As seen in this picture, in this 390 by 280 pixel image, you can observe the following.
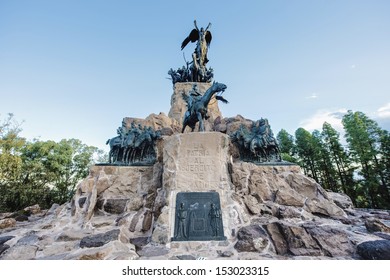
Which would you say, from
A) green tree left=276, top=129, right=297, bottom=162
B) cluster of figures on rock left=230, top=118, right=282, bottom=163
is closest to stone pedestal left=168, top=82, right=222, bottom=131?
cluster of figures on rock left=230, top=118, right=282, bottom=163

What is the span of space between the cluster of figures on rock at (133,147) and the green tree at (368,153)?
57.3 feet

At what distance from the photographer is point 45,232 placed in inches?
182

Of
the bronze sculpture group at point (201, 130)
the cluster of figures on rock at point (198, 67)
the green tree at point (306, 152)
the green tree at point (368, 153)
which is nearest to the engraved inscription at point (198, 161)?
the bronze sculpture group at point (201, 130)

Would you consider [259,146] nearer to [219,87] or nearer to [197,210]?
[219,87]

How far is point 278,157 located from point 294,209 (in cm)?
184

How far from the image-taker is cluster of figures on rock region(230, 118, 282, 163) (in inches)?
244

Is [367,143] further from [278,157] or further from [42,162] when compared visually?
[42,162]

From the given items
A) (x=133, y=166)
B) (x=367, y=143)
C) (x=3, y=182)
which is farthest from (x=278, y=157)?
(x=3, y=182)

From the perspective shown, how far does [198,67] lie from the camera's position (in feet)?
39.6

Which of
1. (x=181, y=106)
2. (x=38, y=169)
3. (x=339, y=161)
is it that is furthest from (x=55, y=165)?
(x=339, y=161)

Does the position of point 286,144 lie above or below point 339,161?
above

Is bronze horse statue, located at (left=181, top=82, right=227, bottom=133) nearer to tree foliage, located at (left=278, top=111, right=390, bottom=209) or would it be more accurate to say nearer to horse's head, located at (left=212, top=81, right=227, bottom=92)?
horse's head, located at (left=212, top=81, right=227, bottom=92)

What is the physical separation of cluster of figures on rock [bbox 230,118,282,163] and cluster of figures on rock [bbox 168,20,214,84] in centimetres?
648

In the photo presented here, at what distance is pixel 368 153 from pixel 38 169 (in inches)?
1089
